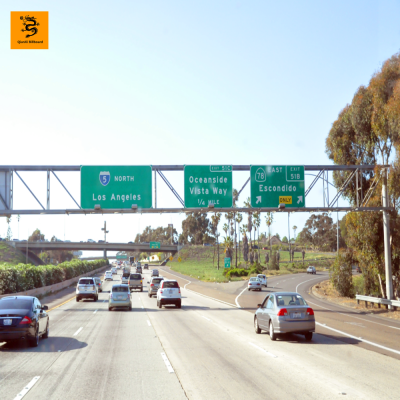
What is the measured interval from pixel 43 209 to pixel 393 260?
906 inches

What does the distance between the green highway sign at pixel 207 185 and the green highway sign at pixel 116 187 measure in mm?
2344

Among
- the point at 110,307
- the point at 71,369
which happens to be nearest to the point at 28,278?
the point at 110,307

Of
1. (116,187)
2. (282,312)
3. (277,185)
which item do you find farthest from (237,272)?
(282,312)

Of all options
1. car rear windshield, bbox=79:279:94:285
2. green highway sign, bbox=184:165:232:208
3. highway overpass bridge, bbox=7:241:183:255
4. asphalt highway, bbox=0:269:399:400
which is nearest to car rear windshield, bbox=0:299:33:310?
asphalt highway, bbox=0:269:399:400

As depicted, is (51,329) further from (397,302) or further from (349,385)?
(397,302)

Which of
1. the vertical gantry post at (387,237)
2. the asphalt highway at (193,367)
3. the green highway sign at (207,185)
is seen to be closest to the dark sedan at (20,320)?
the asphalt highway at (193,367)

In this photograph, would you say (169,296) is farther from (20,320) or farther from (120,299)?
(20,320)

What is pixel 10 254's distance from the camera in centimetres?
9988

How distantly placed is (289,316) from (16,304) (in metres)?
9.10

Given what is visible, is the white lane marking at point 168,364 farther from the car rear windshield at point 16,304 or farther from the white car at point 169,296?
the white car at point 169,296

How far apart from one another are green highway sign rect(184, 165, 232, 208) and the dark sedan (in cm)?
1396

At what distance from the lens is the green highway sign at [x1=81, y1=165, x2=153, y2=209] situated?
28875 millimetres

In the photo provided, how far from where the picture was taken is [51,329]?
21.3 meters

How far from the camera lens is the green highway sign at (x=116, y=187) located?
28.9m
